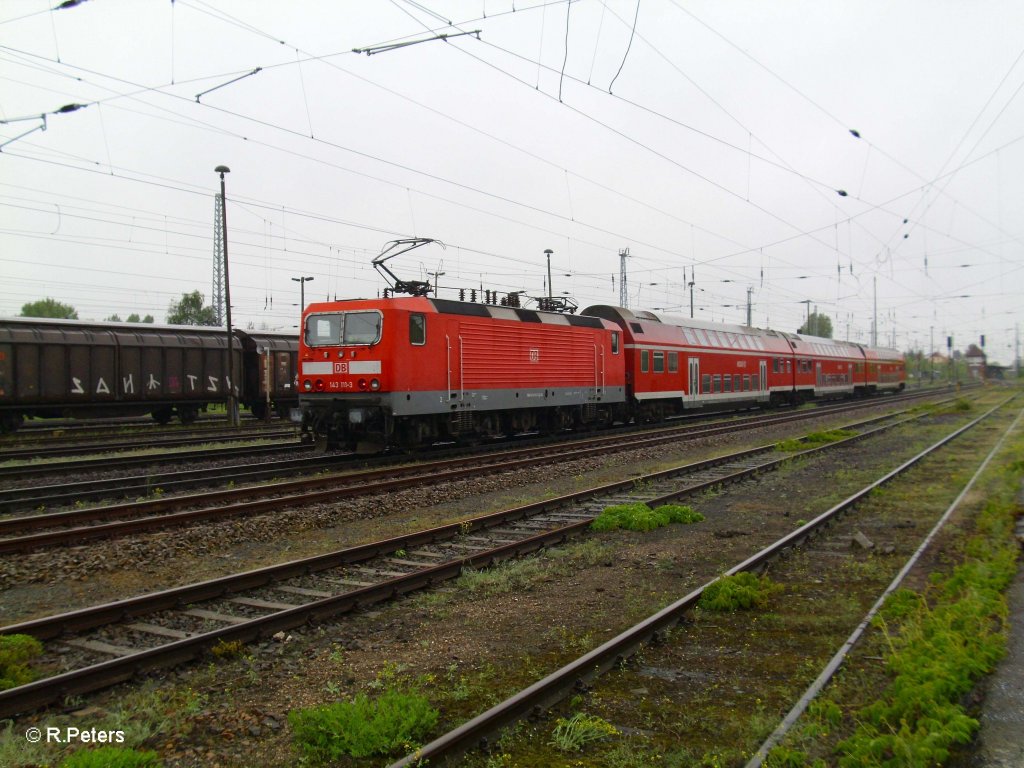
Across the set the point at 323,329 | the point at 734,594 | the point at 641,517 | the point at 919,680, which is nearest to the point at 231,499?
the point at 323,329

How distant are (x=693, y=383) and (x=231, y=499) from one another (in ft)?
67.9

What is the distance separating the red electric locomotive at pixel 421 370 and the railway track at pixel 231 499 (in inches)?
46.3

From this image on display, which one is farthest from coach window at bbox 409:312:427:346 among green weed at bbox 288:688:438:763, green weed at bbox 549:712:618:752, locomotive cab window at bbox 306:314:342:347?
green weed at bbox 549:712:618:752

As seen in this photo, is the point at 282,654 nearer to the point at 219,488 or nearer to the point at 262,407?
the point at 219,488

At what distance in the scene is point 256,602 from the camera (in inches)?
271

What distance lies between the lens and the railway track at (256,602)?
5.32m

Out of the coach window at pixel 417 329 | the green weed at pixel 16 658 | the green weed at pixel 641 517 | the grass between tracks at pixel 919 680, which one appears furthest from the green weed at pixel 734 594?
the coach window at pixel 417 329

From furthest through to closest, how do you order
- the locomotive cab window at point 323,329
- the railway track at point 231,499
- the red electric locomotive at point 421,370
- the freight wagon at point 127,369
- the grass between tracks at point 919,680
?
the freight wagon at point 127,369, the locomotive cab window at point 323,329, the red electric locomotive at point 421,370, the railway track at point 231,499, the grass between tracks at point 919,680

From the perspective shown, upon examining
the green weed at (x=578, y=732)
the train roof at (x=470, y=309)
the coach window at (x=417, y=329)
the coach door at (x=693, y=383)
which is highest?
the train roof at (x=470, y=309)

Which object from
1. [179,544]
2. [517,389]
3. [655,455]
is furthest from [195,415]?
[179,544]

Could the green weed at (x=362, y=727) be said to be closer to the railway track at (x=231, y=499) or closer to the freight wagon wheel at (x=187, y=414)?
the railway track at (x=231, y=499)

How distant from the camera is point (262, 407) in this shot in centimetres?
3141

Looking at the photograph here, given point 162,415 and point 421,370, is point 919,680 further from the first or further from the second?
point 162,415

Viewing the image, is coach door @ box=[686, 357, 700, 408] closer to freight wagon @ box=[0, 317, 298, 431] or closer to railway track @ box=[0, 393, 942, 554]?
railway track @ box=[0, 393, 942, 554]
